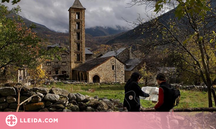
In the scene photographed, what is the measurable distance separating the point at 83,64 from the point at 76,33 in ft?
21.1

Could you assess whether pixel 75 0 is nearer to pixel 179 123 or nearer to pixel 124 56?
pixel 124 56

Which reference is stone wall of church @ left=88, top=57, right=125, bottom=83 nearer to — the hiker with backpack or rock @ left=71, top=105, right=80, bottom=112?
rock @ left=71, top=105, right=80, bottom=112

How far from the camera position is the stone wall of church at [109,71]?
28.4 metres

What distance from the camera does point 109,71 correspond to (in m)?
29.8

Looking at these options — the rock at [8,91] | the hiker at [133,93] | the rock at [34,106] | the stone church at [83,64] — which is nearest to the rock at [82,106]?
the rock at [34,106]

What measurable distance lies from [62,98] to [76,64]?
2848 centimetres

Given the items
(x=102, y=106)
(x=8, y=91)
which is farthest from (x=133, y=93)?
(x=8, y=91)

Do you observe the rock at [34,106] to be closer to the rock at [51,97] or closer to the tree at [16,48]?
the rock at [51,97]

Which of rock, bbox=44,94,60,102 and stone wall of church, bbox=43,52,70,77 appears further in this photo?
stone wall of church, bbox=43,52,70,77

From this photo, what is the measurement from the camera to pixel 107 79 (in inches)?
1179

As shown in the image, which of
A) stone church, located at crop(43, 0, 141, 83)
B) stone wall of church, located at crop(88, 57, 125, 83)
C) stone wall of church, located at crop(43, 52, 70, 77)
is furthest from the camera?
stone wall of church, located at crop(43, 52, 70, 77)

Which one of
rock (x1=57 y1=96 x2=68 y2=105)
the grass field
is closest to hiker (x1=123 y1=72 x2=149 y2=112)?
rock (x1=57 y1=96 x2=68 y2=105)

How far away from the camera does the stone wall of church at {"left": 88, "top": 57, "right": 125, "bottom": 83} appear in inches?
1119

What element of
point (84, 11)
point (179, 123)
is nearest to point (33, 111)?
point (179, 123)
